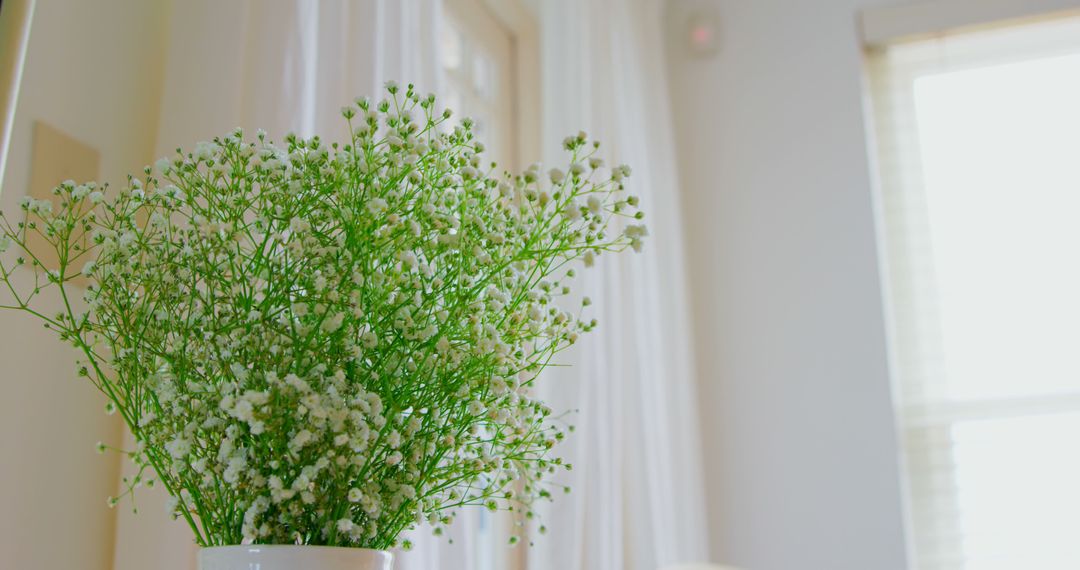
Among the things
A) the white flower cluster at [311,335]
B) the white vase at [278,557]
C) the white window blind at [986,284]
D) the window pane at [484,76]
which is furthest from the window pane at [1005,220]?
the white vase at [278,557]

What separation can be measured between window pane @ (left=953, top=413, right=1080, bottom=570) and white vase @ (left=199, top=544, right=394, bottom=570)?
2.86 meters

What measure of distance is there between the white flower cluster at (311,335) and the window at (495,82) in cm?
175

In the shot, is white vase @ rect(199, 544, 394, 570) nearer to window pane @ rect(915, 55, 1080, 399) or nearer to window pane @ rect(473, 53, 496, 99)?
window pane @ rect(473, 53, 496, 99)

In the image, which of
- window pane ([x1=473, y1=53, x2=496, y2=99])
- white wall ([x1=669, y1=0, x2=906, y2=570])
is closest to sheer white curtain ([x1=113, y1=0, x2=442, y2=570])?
window pane ([x1=473, y1=53, x2=496, y2=99])

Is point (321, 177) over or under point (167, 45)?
under

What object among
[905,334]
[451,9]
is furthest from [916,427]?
[451,9]

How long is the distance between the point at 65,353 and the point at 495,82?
76.6 inches

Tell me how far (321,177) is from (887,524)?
9.04 ft

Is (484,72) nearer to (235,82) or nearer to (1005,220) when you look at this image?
(235,82)

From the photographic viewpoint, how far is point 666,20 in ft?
13.2

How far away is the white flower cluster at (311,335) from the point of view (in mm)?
1021

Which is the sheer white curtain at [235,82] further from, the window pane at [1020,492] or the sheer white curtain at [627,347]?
the window pane at [1020,492]

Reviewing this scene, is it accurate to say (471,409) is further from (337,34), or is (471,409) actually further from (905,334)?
(905,334)

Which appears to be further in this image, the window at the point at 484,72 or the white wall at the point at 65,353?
the window at the point at 484,72
